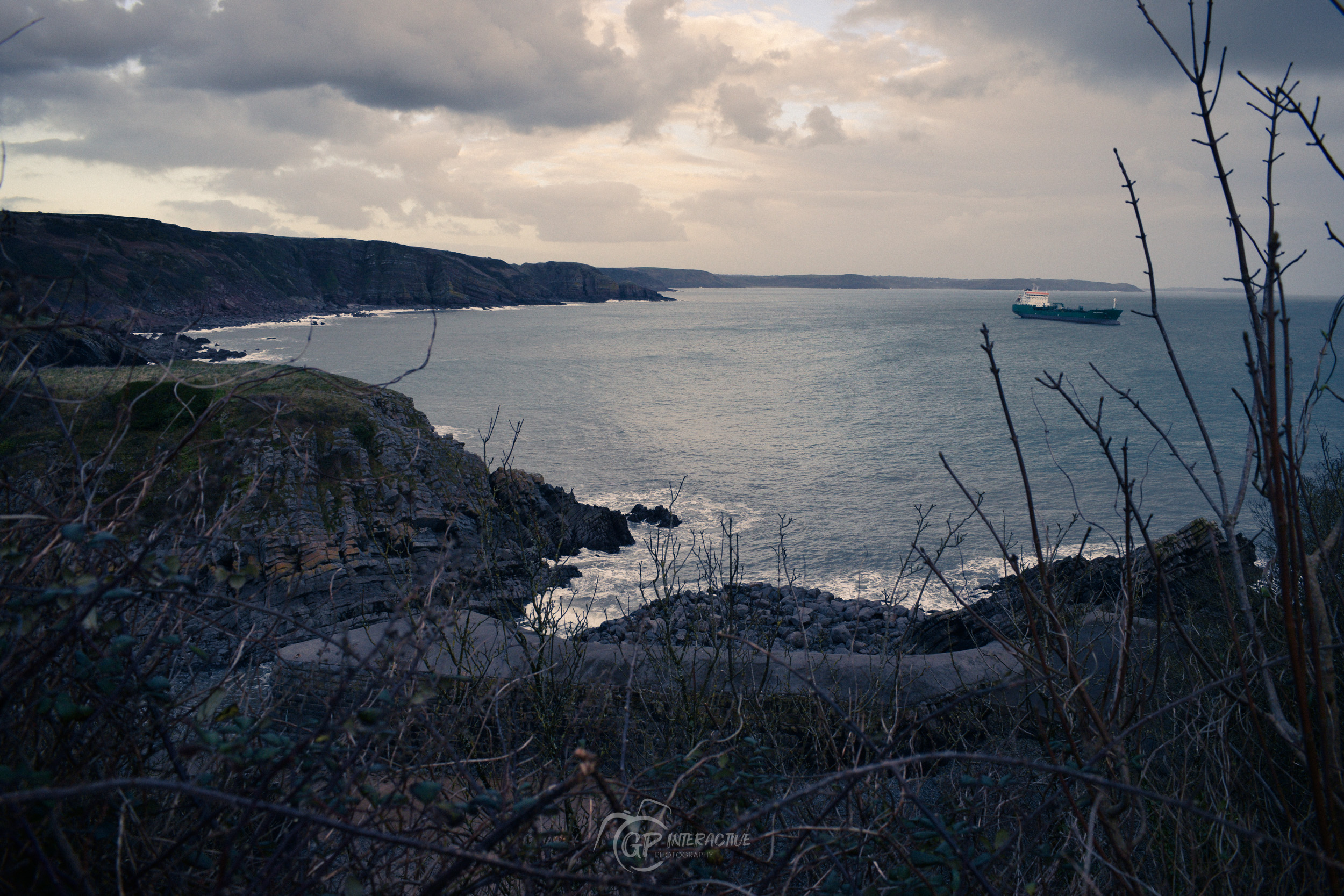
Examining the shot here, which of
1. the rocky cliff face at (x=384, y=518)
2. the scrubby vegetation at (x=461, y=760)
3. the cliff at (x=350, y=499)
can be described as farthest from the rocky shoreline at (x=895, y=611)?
the rocky cliff face at (x=384, y=518)

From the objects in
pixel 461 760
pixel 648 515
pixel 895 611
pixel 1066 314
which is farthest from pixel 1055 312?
pixel 461 760

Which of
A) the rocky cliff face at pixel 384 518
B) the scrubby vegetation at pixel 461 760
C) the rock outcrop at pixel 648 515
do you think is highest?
the scrubby vegetation at pixel 461 760

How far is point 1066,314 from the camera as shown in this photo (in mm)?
104438

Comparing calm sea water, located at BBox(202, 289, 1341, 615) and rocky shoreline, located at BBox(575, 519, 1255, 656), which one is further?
calm sea water, located at BBox(202, 289, 1341, 615)

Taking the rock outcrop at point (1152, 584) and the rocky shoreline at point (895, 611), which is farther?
the rock outcrop at point (1152, 584)

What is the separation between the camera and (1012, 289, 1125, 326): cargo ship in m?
98.2

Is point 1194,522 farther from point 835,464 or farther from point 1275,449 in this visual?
point 835,464

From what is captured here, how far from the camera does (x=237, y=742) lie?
4.80ft

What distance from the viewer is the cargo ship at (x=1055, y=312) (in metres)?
98.2

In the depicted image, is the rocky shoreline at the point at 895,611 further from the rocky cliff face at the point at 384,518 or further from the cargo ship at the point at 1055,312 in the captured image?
the cargo ship at the point at 1055,312

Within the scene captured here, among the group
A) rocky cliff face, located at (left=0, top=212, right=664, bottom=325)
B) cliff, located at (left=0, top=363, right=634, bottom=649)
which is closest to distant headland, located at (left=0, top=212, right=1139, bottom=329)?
rocky cliff face, located at (left=0, top=212, right=664, bottom=325)

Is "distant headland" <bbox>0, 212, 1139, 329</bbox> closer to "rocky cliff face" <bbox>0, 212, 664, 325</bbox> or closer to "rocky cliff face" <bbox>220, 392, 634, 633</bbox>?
"rocky cliff face" <bbox>0, 212, 664, 325</bbox>

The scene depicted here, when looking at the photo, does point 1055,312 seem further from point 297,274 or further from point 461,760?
point 297,274

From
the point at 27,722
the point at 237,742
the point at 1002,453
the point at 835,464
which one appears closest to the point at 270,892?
the point at 237,742
